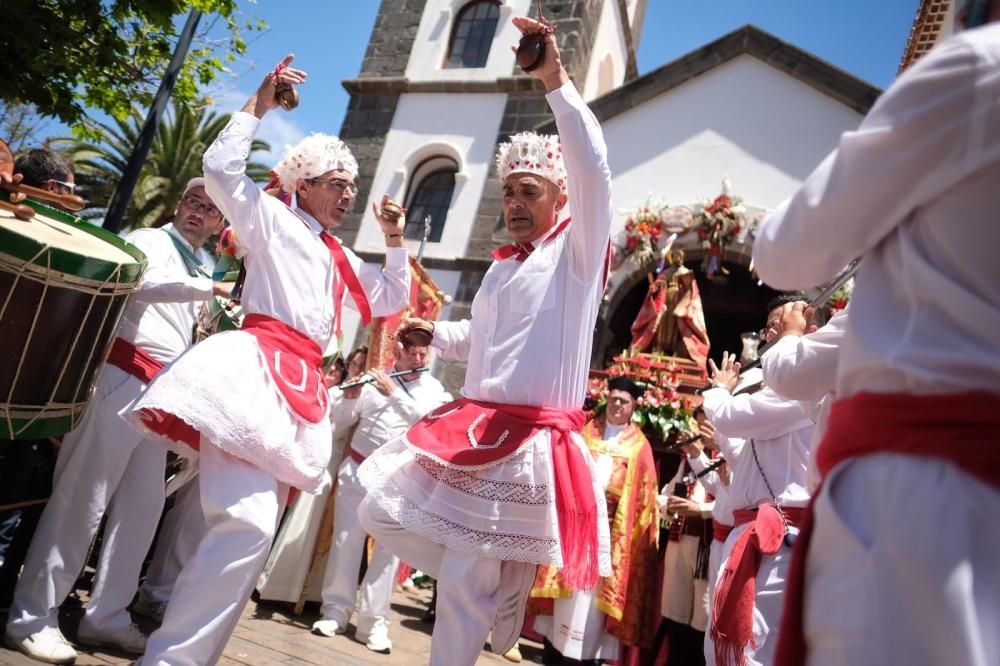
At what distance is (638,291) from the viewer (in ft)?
36.9

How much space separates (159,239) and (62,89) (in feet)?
16.2

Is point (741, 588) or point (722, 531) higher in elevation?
point (722, 531)

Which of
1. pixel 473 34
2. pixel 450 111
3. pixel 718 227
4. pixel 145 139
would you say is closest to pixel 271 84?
pixel 145 139

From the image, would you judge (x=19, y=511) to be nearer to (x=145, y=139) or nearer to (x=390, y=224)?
(x=390, y=224)

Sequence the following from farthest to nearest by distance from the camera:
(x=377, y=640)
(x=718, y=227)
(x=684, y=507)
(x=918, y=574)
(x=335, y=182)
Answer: (x=718, y=227)
(x=684, y=507)
(x=377, y=640)
(x=335, y=182)
(x=918, y=574)

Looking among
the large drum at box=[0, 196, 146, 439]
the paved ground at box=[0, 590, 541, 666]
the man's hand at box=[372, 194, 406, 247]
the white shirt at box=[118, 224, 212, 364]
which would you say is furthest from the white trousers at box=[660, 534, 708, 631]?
the large drum at box=[0, 196, 146, 439]

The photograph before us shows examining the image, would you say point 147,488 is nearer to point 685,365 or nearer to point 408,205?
point 685,365

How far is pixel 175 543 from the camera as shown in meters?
4.36

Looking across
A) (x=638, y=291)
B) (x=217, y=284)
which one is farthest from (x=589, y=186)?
(x=638, y=291)

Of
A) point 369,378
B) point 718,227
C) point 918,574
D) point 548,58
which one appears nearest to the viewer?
point 918,574

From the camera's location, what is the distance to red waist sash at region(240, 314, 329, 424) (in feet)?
9.40

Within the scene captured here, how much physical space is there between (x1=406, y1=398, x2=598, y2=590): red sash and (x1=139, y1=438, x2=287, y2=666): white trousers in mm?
621

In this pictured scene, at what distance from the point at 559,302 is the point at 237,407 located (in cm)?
122

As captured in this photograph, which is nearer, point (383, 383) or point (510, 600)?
point (510, 600)
